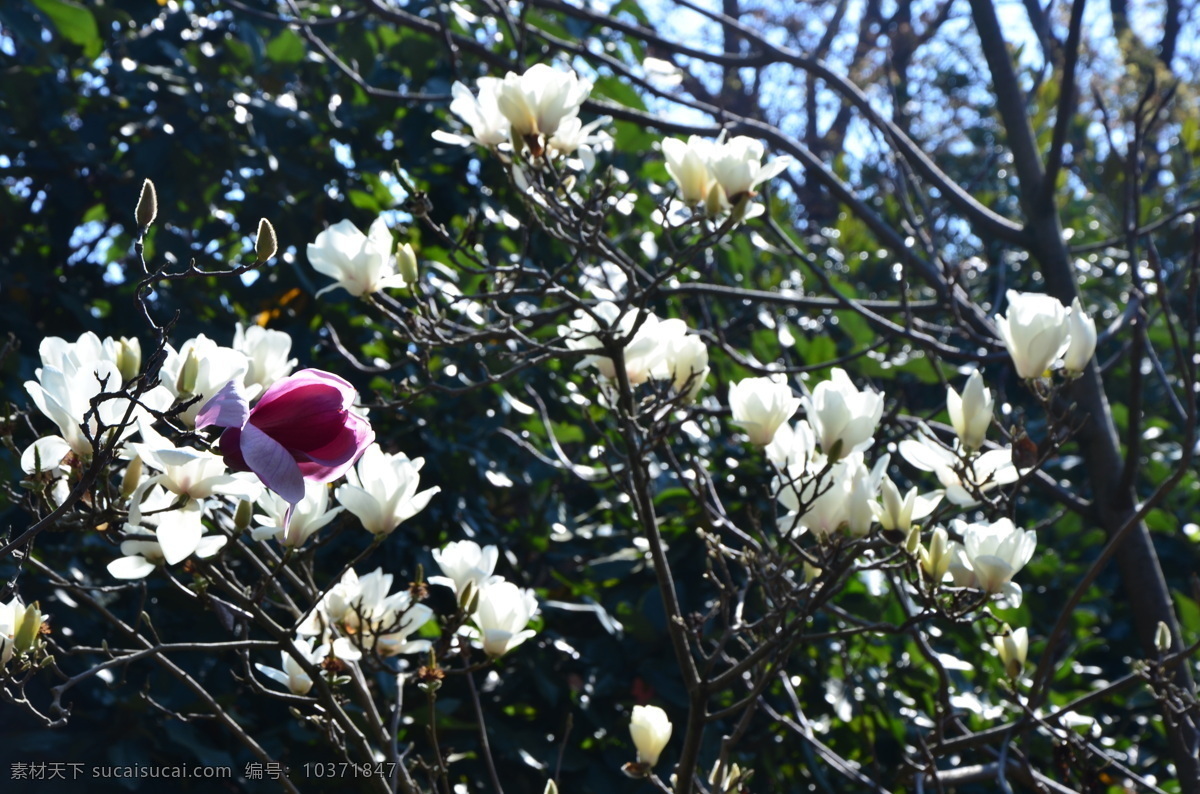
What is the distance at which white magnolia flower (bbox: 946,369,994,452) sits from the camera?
126 centimetres

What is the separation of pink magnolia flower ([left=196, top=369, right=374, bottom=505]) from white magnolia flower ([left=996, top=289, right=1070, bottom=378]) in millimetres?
840

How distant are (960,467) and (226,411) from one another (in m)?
0.89

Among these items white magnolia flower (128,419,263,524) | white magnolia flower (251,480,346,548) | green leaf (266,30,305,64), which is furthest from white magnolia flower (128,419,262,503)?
green leaf (266,30,305,64)

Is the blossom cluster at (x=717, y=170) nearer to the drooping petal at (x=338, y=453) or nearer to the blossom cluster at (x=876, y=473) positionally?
the blossom cluster at (x=876, y=473)

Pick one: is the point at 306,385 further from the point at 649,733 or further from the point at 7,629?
the point at 649,733

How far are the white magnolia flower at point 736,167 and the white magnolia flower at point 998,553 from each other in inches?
20.6

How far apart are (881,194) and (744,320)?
2229 mm

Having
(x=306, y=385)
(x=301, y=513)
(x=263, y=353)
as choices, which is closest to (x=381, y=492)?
(x=301, y=513)

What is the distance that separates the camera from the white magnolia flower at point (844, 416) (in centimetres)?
122

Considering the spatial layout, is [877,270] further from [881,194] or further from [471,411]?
[471,411]

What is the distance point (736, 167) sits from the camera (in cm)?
137

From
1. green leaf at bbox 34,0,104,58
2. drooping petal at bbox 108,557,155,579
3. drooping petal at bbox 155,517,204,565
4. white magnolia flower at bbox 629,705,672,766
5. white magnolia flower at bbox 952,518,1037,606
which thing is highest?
green leaf at bbox 34,0,104,58

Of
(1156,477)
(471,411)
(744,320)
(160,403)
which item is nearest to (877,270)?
(744,320)

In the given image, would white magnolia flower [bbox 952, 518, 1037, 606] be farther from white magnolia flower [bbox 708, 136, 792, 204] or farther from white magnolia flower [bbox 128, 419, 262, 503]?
white magnolia flower [bbox 128, 419, 262, 503]
